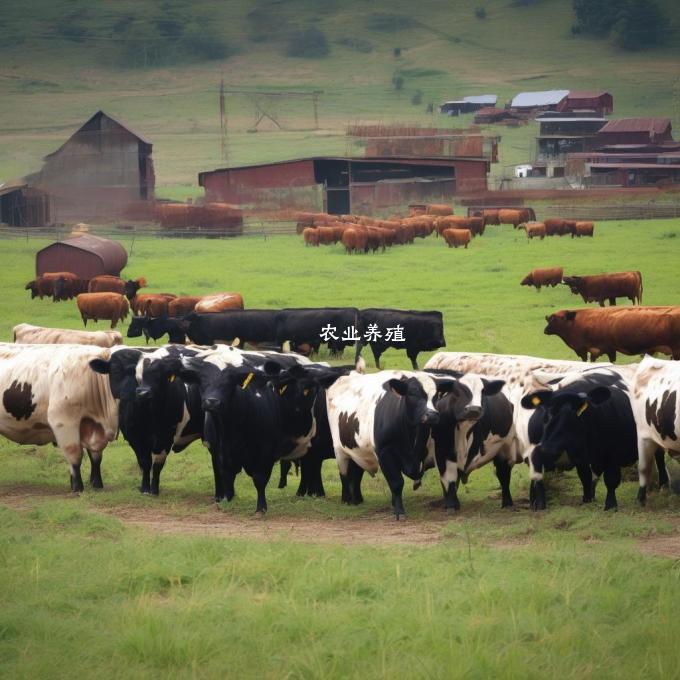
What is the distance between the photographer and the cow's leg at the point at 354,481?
13031 mm

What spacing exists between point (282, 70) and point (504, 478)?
123m

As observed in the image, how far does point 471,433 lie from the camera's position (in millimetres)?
12586

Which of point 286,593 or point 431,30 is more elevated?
point 431,30

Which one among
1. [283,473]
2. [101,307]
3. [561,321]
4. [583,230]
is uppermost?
[583,230]

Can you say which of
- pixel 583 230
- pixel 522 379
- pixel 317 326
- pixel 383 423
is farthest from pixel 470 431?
pixel 583 230

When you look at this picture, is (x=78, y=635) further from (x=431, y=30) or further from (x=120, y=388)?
(x=431, y=30)

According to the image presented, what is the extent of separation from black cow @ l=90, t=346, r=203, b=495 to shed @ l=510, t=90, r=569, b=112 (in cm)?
9184

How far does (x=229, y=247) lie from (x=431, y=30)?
107m

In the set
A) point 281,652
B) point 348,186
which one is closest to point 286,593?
point 281,652

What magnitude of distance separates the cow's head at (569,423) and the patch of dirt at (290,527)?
122cm

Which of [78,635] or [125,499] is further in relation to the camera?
[125,499]

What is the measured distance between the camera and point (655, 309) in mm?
22672

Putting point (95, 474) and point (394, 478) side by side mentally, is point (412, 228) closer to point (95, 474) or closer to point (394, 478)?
point (95, 474)

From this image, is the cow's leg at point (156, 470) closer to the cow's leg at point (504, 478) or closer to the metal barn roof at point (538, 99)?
the cow's leg at point (504, 478)
